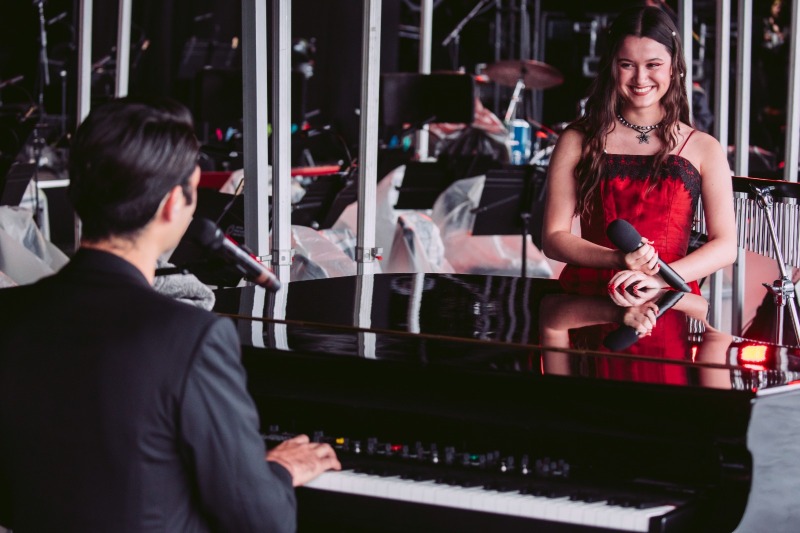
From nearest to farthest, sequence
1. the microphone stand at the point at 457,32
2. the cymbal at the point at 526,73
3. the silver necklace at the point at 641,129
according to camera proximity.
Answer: the silver necklace at the point at 641,129, the cymbal at the point at 526,73, the microphone stand at the point at 457,32

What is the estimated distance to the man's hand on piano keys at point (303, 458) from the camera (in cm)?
175

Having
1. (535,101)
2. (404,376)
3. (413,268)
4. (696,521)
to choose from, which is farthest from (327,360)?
(535,101)

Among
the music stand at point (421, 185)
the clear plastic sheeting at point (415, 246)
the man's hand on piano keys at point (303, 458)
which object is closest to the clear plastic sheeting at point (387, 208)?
the music stand at point (421, 185)

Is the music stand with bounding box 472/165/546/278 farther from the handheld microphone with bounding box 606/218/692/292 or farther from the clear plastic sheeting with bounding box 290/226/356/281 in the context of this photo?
the handheld microphone with bounding box 606/218/692/292

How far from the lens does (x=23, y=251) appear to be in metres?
4.46

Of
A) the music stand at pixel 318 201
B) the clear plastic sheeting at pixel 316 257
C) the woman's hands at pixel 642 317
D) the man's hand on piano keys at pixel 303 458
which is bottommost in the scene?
Answer: the man's hand on piano keys at pixel 303 458

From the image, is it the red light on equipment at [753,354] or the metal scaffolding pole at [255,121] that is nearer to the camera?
the red light on equipment at [753,354]

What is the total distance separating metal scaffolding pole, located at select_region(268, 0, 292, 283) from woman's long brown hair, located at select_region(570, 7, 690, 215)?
0.97m

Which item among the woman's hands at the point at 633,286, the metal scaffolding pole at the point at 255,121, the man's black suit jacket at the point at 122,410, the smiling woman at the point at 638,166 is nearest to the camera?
the man's black suit jacket at the point at 122,410

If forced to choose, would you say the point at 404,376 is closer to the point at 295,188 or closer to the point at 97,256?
the point at 97,256

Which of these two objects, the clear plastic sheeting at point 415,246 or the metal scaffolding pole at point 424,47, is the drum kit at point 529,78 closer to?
the metal scaffolding pole at point 424,47

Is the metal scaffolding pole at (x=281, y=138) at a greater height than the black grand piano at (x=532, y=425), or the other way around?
the metal scaffolding pole at (x=281, y=138)

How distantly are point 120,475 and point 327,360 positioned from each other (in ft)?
1.91

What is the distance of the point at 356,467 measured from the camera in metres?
1.92
